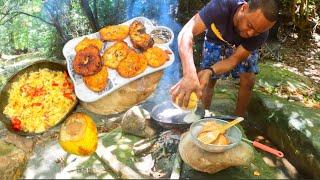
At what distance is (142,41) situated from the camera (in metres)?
3.90

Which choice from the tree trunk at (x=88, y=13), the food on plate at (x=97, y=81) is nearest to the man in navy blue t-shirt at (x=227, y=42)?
the food on plate at (x=97, y=81)

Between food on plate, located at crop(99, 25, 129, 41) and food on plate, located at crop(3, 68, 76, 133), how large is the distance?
0.57 meters

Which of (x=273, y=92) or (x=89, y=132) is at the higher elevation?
(x=89, y=132)

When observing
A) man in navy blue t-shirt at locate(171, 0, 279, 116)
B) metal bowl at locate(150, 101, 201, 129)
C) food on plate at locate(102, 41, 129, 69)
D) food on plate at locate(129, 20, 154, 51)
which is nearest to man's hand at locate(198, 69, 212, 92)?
man in navy blue t-shirt at locate(171, 0, 279, 116)

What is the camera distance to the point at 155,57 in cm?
385

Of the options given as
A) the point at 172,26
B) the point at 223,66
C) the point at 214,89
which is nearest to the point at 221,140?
the point at 223,66

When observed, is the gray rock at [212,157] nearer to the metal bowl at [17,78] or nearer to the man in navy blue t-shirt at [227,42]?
the man in navy blue t-shirt at [227,42]

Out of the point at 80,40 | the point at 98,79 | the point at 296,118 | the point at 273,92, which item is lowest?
the point at 273,92

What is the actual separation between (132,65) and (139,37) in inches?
13.0

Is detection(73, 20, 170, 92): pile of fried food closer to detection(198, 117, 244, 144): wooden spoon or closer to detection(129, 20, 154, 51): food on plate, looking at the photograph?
detection(129, 20, 154, 51): food on plate

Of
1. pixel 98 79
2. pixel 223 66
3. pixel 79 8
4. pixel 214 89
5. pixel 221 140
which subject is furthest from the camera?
pixel 79 8

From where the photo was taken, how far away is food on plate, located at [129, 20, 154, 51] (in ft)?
12.8

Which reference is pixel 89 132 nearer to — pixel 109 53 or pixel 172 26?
pixel 109 53

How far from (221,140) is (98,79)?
1.35 m
